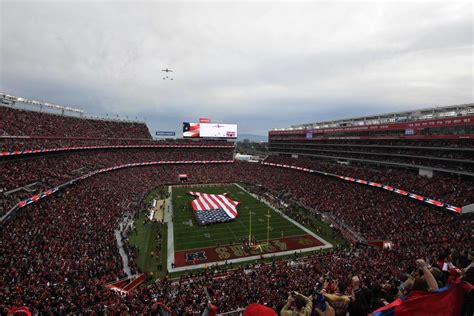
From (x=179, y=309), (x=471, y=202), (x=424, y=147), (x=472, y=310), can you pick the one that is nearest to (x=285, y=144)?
(x=424, y=147)

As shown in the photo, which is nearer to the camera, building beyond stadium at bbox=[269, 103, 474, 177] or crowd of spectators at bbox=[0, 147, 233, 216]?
crowd of spectators at bbox=[0, 147, 233, 216]

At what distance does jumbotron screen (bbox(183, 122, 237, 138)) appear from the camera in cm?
7075

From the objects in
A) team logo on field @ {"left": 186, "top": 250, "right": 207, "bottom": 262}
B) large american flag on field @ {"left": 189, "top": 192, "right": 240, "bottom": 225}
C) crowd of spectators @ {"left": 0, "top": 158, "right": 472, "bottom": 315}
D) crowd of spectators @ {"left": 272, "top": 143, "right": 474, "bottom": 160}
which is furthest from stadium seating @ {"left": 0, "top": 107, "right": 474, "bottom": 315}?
large american flag on field @ {"left": 189, "top": 192, "right": 240, "bottom": 225}

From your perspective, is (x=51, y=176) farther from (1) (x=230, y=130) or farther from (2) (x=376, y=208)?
(1) (x=230, y=130)

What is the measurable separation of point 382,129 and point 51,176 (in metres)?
49.3

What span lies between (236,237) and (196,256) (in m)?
5.87

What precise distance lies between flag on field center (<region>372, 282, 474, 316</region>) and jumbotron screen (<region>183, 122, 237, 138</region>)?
68953mm

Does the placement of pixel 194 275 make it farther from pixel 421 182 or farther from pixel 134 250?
pixel 421 182

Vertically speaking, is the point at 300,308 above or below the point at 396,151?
below

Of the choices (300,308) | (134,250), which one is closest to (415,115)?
(134,250)

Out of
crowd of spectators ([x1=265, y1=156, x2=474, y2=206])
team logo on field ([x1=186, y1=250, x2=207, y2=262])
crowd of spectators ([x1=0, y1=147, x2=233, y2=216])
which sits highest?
crowd of spectators ([x1=0, y1=147, x2=233, y2=216])

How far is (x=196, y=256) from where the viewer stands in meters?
23.9

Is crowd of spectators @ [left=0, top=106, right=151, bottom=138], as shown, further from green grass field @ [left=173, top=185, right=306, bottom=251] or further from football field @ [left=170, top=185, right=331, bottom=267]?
football field @ [left=170, top=185, right=331, bottom=267]

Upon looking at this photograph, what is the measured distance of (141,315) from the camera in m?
11.6
